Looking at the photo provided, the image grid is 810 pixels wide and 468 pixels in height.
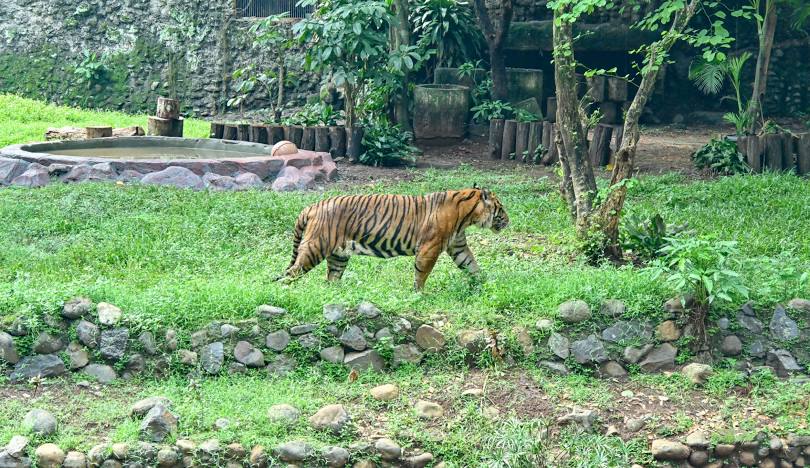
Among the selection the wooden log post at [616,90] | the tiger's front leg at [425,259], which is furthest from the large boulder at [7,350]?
the wooden log post at [616,90]

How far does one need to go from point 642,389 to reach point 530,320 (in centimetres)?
86

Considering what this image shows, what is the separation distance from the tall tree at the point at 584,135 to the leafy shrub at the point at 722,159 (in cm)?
420

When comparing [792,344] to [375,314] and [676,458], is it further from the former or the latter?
[375,314]

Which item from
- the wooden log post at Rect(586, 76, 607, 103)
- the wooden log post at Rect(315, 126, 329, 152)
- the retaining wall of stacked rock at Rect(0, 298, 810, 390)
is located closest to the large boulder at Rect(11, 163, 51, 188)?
the wooden log post at Rect(315, 126, 329, 152)

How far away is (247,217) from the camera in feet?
34.1

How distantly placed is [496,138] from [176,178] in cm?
534

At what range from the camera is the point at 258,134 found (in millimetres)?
15383

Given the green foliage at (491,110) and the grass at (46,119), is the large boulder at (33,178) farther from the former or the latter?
the green foliage at (491,110)

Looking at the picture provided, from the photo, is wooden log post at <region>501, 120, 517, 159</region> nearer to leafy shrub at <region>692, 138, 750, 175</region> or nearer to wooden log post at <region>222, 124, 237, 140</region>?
leafy shrub at <region>692, 138, 750, 175</region>

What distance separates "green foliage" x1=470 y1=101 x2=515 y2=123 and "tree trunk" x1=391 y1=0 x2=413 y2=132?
1.17m

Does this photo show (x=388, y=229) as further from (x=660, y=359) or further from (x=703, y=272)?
(x=703, y=272)

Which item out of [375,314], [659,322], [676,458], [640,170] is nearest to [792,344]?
[659,322]

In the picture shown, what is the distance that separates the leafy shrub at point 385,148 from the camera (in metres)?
15.1

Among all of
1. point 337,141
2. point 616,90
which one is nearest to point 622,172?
point 337,141
